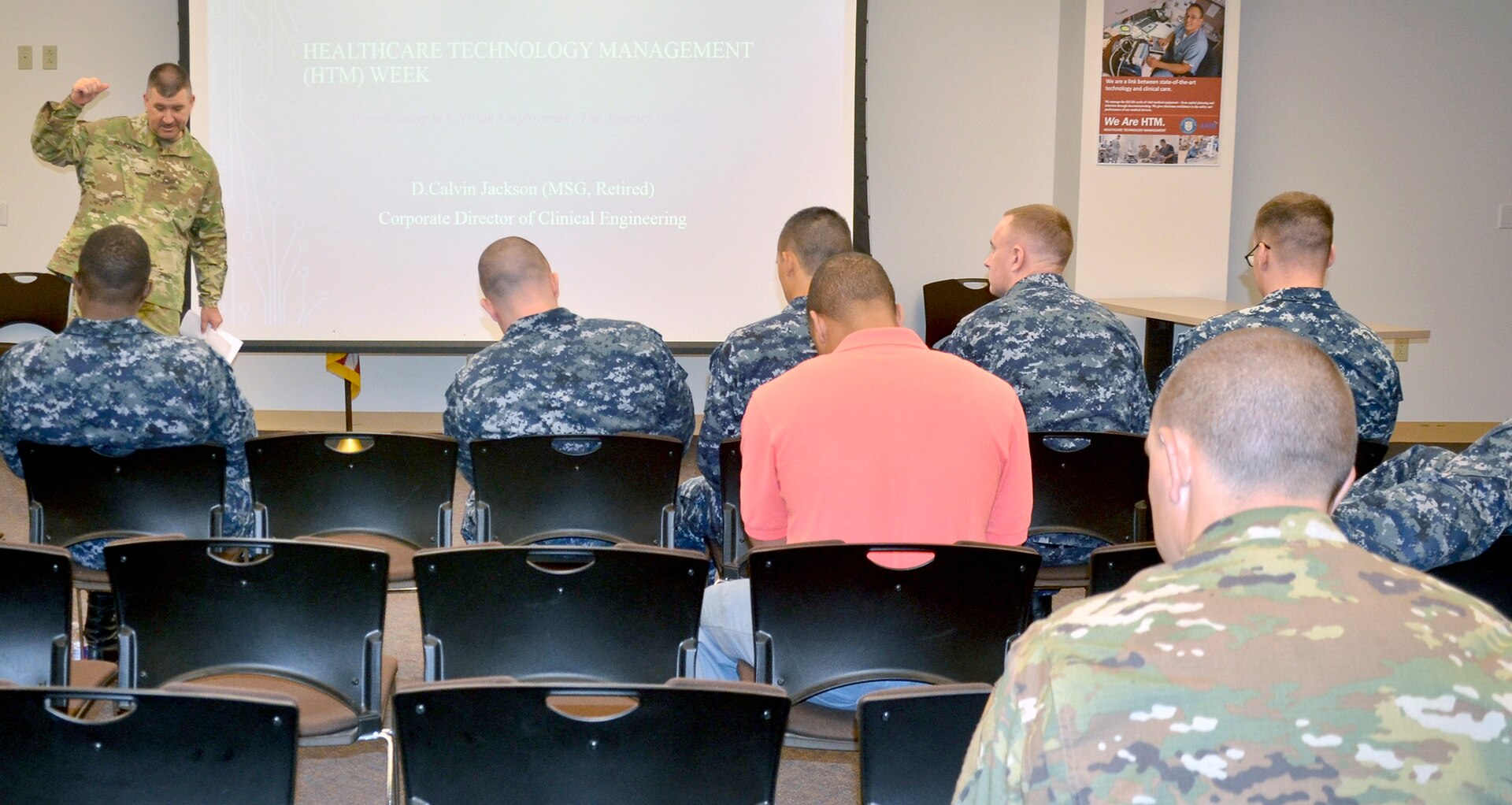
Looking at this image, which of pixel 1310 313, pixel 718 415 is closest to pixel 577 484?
pixel 718 415

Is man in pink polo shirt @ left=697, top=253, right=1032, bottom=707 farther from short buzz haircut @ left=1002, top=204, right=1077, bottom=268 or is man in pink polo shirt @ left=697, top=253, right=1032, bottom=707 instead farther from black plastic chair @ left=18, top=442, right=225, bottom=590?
short buzz haircut @ left=1002, top=204, right=1077, bottom=268

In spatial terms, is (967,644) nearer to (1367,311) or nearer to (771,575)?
(771,575)

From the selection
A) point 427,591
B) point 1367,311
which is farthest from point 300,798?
point 1367,311

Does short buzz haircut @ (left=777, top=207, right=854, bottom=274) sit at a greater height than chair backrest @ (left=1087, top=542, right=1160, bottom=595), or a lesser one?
greater

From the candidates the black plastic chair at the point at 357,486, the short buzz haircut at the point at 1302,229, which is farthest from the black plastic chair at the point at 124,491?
the short buzz haircut at the point at 1302,229

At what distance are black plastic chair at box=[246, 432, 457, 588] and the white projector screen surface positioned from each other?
3627 mm

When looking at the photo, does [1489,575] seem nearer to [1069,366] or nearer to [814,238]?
[1069,366]

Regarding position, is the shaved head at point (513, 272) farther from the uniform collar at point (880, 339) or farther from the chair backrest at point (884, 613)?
the chair backrest at point (884, 613)

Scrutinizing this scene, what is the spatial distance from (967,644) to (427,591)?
931 mm

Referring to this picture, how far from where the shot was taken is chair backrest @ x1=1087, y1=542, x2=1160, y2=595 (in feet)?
7.41

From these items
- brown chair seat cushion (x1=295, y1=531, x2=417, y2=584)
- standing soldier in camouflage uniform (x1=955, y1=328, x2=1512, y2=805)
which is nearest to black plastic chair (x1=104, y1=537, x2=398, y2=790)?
brown chair seat cushion (x1=295, y1=531, x2=417, y2=584)

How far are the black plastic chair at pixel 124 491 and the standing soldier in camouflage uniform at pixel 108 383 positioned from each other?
87mm

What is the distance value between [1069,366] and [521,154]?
3882mm

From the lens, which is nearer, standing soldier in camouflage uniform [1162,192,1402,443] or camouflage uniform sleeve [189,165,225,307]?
standing soldier in camouflage uniform [1162,192,1402,443]
